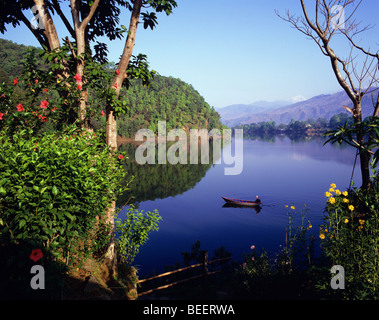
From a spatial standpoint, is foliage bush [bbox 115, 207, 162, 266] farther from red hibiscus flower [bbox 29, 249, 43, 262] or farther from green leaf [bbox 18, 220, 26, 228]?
green leaf [bbox 18, 220, 26, 228]

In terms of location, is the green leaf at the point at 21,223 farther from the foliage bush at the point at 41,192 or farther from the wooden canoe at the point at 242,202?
the wooden canoe at the point at 242,202

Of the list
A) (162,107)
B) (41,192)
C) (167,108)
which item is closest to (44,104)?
(41,192)

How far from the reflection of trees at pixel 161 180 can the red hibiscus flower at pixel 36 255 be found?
2502cm

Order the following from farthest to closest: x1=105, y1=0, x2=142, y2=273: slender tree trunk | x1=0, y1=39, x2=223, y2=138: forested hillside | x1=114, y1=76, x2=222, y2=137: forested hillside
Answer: x1=114, y1=76, x2=222, y2=137: forested hillside, x1=0, y1=39, x2=223, y2=138: forested hillside, x1=105, y1=0, x2=142, y2=273: slender tree trunk

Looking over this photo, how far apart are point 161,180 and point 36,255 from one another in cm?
4209

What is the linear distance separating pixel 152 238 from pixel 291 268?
15.0m

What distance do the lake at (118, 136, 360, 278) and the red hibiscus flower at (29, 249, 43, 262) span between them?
452 inches

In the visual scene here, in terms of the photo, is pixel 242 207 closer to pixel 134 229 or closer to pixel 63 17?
pixel 134 229

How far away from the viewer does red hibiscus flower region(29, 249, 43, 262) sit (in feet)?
10.7

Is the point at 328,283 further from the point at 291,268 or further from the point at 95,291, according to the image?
the point at 95,291

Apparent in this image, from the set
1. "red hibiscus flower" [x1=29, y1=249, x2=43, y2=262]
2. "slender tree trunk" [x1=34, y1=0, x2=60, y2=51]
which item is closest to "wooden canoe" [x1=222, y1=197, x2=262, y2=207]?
"slender tree trunk" [x1=34, y1=0, x2=60, y2=51]

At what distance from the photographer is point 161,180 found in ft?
148

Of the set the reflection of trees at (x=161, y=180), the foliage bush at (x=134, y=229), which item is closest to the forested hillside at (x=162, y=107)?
the reflection of trees at (x=161, y=180)

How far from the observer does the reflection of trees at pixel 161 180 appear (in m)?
35.8
